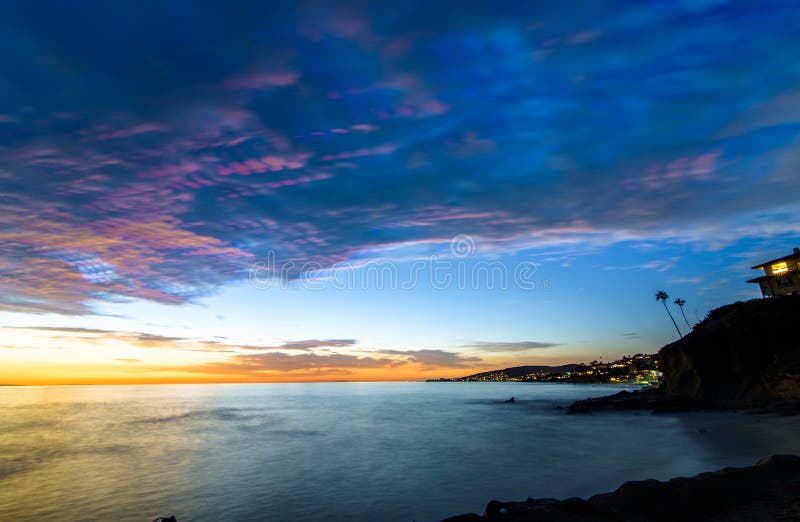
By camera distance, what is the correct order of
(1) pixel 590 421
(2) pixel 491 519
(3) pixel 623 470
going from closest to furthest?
1. (2) pixel 491 519
2. (3) pixel 623 470
3. (1) pixel 590 421

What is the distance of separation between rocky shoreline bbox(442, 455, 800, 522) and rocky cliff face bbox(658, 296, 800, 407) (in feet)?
128

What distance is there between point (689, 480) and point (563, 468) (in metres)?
13.7

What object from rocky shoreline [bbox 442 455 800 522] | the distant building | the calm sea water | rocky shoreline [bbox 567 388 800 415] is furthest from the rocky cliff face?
rocky shoreline [bbox 442 455 800 522]

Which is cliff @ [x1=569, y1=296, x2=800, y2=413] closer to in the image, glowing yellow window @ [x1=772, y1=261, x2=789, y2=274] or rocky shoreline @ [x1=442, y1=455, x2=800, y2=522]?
glowing yellow window @ [x1=772, y1=261, x2=789, y2=274]

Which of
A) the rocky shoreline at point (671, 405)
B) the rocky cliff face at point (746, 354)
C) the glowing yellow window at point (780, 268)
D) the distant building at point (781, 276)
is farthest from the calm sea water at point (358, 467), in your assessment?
the glowing yellow window at point (780, 268)

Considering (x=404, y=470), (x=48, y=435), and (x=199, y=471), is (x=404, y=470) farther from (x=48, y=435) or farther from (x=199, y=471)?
(x=48, y=435)

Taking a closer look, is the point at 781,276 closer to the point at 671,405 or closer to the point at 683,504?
the point at 671,405

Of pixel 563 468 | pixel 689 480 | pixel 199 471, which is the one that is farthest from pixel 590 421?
pixel 199 471

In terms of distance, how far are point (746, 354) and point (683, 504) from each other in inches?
1929

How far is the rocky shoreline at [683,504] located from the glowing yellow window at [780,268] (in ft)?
219

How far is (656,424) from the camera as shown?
4169cm

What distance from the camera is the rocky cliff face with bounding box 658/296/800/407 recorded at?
1694 inches

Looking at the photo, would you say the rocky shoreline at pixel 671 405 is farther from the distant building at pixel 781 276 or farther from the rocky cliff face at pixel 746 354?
the distant building at pixel 781 276

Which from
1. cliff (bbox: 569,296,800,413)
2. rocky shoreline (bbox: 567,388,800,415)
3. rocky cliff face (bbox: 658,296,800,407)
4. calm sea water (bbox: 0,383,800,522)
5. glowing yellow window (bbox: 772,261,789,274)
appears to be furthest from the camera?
glowing yellow window (bbox: 772,261,789,274)
